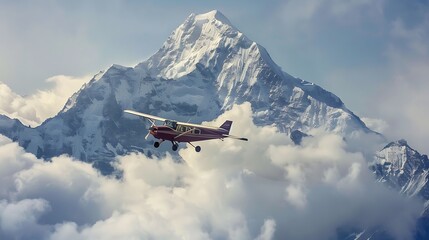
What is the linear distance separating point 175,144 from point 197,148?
624cm

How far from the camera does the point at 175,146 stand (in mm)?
196375

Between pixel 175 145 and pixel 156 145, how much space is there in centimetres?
822

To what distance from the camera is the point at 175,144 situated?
650ft

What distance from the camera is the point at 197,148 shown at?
7731 inches

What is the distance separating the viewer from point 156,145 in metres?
190

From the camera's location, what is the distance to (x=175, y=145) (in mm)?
197000

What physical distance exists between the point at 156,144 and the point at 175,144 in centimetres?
884

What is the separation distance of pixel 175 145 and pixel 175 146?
0.67m

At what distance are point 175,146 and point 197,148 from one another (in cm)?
584

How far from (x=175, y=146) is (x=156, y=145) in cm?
774

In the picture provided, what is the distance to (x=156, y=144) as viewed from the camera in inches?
7500

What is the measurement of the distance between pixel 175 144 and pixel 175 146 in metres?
1.81
